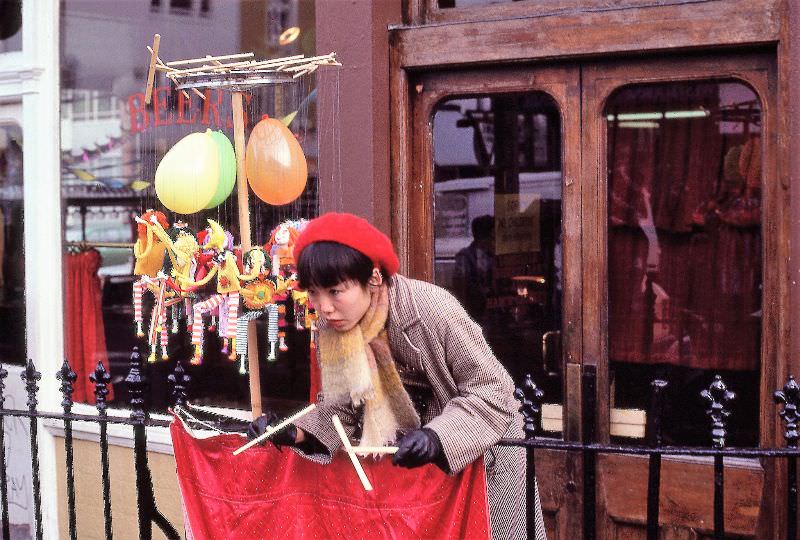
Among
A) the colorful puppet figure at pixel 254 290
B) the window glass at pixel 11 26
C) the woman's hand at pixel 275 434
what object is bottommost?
the woman's hand at pixel 275 434

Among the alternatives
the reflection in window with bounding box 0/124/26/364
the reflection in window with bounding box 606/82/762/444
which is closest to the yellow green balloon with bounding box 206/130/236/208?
the reflection in window with bounding box 606/82/762/444

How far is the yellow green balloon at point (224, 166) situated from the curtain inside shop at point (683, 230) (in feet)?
5.91

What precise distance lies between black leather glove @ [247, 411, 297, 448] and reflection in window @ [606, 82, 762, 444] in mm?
1988

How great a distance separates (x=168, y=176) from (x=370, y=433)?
1558mm

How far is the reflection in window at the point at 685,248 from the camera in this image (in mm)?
4453

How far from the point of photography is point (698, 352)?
462cm

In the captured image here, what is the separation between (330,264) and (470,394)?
62 centimetres

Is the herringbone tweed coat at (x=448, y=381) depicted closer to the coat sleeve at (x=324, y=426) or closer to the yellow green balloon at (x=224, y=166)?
the coat sleeve at (x=324, y=426)

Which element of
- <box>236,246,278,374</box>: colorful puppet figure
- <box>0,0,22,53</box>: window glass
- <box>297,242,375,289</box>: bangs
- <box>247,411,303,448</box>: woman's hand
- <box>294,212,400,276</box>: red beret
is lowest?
<box>247,411,303,448</box>: woman's hand

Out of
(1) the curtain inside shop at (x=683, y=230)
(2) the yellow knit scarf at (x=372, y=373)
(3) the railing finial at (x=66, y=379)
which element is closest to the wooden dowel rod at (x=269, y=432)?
(2) the yellow knit scarf at (x=372, y=373)

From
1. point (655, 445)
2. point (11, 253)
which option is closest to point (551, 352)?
point (655, 445)

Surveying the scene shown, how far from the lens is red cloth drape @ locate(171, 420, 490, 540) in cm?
322

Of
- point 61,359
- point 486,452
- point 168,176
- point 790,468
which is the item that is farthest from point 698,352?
point 61,359

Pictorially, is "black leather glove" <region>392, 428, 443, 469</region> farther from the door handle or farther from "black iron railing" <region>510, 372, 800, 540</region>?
the door handle
